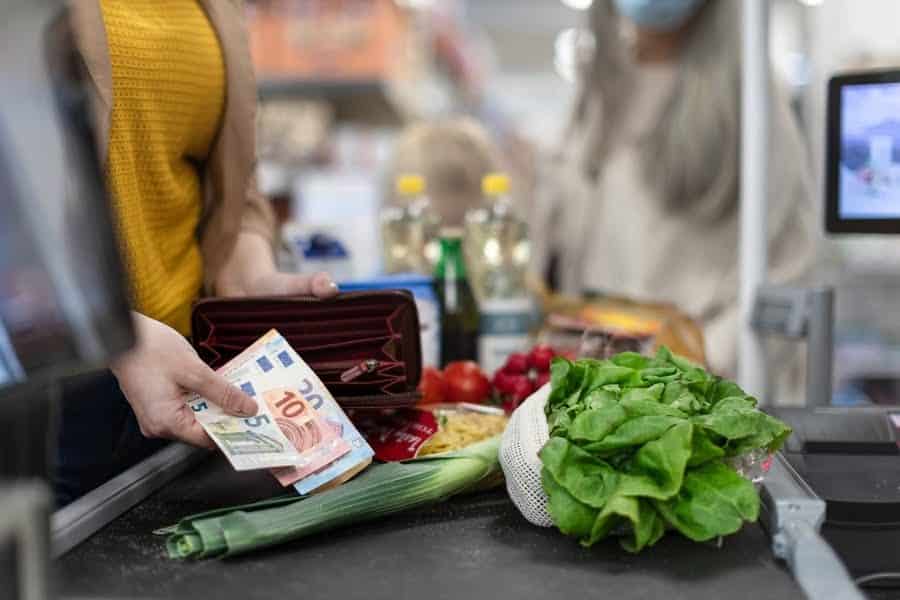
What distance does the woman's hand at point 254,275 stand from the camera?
158cm

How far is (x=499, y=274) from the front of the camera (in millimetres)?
2312

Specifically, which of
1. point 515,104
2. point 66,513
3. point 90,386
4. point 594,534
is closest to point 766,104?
point 594,534

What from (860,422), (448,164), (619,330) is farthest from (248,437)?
(448,164)

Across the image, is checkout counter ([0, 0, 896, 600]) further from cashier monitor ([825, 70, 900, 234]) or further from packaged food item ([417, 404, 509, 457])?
cashier monitor ([825, 70, 900, 234])

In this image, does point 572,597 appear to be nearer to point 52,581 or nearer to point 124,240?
point 52,581

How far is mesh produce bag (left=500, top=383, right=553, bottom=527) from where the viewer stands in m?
1.22

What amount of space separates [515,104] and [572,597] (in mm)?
14245

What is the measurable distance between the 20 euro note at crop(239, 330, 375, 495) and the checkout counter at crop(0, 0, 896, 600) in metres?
0.08

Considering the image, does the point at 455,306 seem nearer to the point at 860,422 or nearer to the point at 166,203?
the point at 166,203

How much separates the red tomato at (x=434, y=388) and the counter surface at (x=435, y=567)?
0.48 meters

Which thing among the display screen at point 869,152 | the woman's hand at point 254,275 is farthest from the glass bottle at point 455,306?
the display screen at point 869,152

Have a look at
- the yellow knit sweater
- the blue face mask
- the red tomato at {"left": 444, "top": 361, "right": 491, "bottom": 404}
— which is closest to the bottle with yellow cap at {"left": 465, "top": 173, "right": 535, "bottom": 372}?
the red tomato at {"left": 444, "top": 361, "right": 491, "bottom": 404}

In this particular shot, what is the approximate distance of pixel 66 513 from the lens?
3.99ft

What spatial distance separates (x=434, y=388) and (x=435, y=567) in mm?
678
